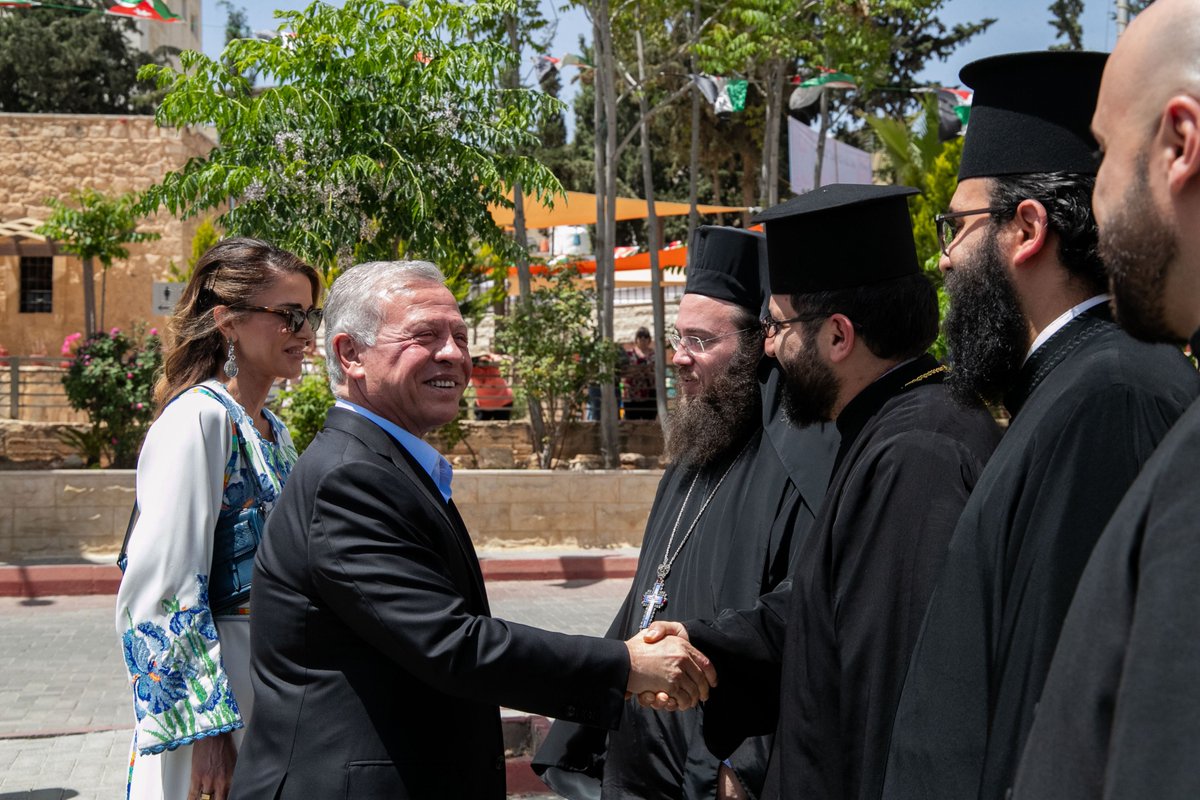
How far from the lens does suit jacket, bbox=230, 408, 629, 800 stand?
2.42 m

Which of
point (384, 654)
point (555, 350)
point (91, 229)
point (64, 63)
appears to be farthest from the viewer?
point (64, 63)

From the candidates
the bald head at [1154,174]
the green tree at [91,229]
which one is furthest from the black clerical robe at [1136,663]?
the green tree at [91,229]

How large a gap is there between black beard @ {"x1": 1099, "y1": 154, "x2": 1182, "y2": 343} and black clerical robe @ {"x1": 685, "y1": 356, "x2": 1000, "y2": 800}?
1.03 meters

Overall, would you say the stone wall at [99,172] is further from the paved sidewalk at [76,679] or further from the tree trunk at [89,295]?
the paved sidewalk at [76,679]

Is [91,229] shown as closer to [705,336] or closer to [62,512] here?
[62,512]

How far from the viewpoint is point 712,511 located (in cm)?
339

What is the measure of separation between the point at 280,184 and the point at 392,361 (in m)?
7.17

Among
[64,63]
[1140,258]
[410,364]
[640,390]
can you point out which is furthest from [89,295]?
[1140,258]

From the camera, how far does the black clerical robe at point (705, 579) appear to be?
3.06 metres

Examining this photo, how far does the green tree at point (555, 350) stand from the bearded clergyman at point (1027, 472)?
35.9ft

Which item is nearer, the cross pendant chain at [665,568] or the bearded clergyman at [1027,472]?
the bearded clergyman at [1027,472]

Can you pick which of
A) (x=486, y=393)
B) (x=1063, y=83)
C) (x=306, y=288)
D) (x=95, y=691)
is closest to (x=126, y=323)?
(x=486, y=393)

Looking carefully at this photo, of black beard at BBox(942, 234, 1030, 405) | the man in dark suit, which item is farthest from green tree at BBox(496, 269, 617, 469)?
black beard at BBox(942, 234, 1030, 405)

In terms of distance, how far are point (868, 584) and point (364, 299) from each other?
4.39ft
